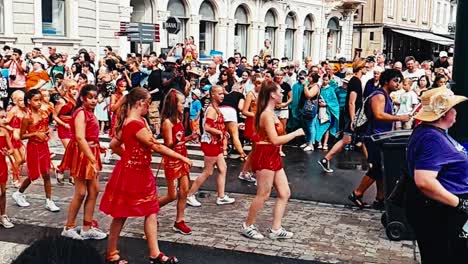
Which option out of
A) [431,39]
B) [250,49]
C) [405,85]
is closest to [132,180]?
[405,85]

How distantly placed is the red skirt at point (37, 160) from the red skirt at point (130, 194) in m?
2.24

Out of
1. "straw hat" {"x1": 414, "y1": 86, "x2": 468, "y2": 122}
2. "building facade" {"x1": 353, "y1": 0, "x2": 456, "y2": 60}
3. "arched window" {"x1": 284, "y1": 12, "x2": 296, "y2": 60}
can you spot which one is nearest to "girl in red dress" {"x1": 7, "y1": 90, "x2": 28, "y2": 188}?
"straw hat" {"x1": 414, "y1": 86, "x2": 468, "y2": 122}

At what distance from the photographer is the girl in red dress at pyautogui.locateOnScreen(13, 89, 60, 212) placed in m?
7.37

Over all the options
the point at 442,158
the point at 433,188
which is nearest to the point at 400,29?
the point at 442,158

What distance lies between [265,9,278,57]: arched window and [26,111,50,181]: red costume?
1081 inches

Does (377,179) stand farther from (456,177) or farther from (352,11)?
(352,11)

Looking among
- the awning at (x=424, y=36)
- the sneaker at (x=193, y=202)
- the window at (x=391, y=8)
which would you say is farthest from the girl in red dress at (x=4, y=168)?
the window at (x=391, y=8)

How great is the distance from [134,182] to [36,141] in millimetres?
2615

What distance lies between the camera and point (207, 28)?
29.2m

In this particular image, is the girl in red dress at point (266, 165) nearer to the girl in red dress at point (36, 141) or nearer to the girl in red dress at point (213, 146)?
the girl in red dress at point (213, 146)

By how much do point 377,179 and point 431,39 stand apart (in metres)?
44.7

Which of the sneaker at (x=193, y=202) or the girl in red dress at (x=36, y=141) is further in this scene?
the sneaker at (x=193, y=202)

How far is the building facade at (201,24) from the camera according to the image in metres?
19.0

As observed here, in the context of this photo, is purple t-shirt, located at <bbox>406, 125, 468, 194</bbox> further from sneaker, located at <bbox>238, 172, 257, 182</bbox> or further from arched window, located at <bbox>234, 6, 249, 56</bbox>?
arched window, located at <bbox>234, 6, 249, 56</bbox>
